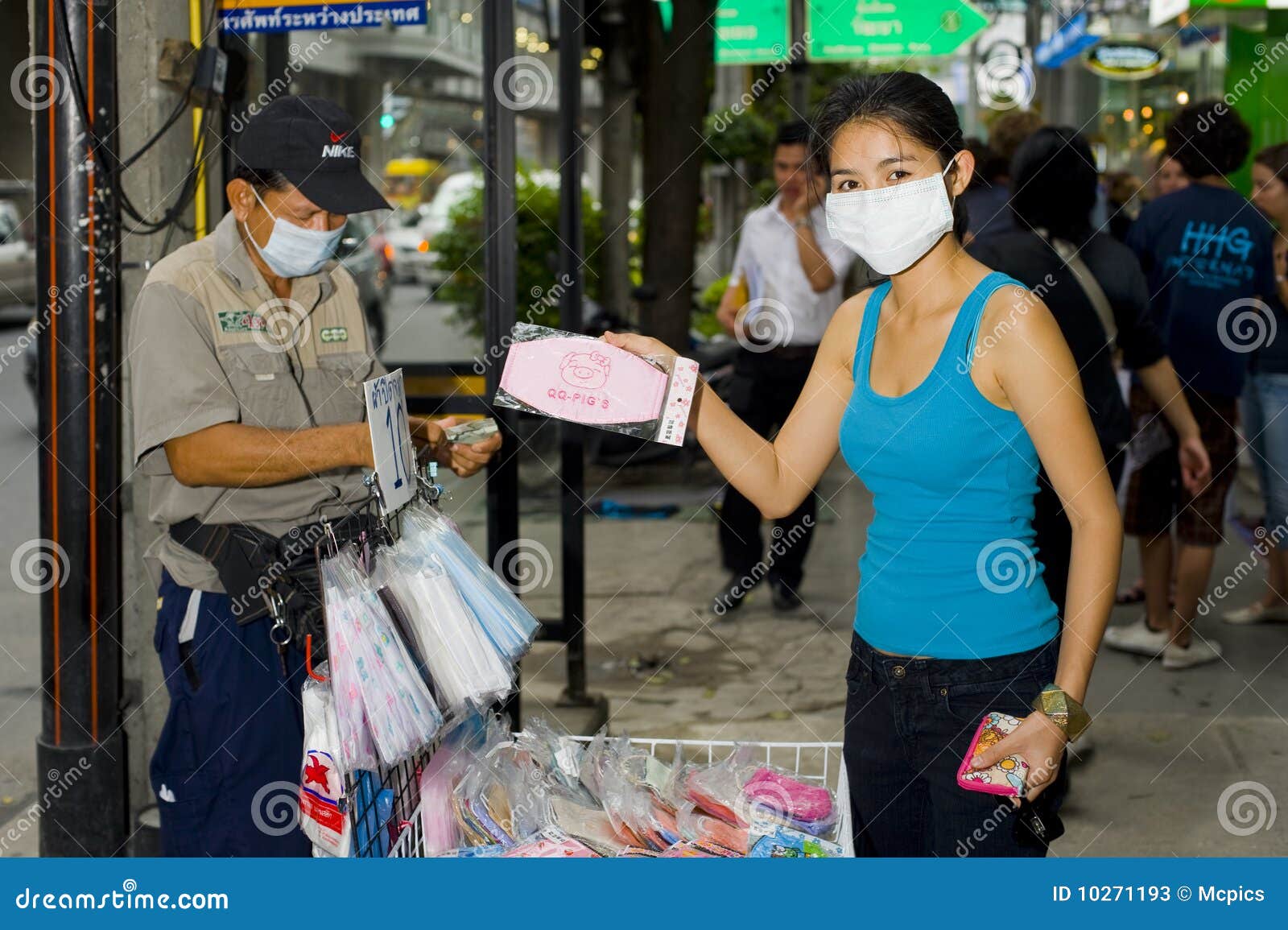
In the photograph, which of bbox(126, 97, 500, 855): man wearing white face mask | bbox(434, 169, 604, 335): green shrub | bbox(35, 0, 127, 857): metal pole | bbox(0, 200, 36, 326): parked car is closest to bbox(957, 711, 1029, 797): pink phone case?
bbox(126, 97, 500, 855): man wearing white face mask

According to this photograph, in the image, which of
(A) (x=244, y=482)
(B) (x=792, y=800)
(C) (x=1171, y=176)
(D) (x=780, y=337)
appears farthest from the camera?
(D) (x=780, y=337)

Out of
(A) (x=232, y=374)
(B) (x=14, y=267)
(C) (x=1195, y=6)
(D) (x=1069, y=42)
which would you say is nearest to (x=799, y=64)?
(C) (x=1195, y=6)

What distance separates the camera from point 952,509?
2193 mm

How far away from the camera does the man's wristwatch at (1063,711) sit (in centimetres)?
202

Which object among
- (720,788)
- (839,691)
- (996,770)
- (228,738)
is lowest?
(839,691)

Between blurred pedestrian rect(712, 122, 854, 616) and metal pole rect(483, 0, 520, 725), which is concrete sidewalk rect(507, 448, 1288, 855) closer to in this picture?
blurred pedestrian rect(712, 122, 854, 616)

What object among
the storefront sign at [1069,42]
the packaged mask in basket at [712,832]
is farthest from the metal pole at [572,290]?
the storefront sign at [1069,42]

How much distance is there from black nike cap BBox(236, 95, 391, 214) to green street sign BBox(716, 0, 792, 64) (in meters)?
7.27

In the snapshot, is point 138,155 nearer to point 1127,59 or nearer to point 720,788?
point 720,788

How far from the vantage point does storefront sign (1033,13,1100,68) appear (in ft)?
43.1

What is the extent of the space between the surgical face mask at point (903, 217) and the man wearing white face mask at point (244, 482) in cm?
89

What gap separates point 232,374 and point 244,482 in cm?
23

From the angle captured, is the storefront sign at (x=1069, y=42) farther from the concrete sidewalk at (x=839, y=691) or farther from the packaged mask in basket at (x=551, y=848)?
the packaged mask in basket at (x=551, y=848)

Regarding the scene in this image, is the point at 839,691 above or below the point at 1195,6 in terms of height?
below
